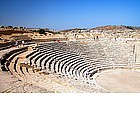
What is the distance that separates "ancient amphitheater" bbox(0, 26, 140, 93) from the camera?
3.89m

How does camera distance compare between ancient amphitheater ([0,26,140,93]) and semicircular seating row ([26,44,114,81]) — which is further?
semicircular seating row ([26,44,114,81])

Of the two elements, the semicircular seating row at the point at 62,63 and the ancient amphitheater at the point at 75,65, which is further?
the semicircular seating row at the point at 62,63

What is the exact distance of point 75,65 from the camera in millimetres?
6422

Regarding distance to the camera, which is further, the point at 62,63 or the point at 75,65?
the point at 75,65

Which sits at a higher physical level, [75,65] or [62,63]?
[62,63]

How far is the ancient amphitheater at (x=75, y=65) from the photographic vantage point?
389cm
